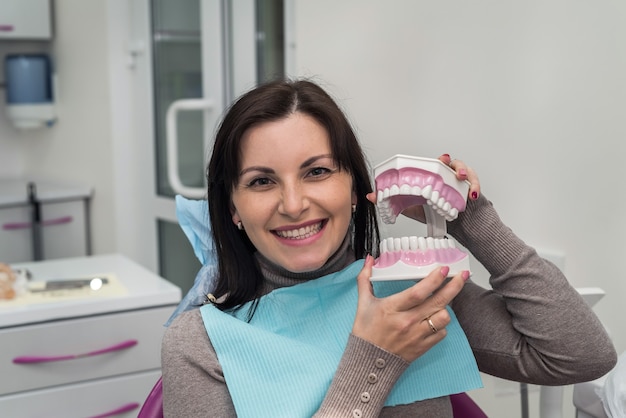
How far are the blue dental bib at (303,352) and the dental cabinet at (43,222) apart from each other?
2321mm

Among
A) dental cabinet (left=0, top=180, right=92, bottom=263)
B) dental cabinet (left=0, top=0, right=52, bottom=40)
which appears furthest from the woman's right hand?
dental cabinet (left=0, top=0, right=52, bottom=40)

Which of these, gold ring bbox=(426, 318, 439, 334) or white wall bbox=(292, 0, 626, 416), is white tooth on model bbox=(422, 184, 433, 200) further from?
white wall bbox=(292, 0, 626, 416)

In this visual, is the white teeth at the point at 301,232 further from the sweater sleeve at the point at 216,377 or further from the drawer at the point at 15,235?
the drawer at the point at 15,235

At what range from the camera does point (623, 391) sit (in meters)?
0.98

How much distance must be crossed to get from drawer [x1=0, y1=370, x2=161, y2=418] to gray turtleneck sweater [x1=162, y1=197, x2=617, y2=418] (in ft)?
2.93

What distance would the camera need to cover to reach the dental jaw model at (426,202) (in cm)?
95

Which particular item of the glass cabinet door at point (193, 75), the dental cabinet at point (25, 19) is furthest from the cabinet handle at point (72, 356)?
the dental cabinet at point (25, 19)

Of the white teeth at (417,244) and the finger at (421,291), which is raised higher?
the white teeth at (417,244)

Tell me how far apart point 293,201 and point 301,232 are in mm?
55

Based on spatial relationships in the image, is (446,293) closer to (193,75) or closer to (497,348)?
(497,348)

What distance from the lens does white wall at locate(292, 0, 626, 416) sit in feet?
4.30

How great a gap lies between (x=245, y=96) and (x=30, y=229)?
2409 millimetres

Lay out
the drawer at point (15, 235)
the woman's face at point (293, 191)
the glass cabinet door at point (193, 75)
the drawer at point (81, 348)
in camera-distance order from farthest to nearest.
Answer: the drawer at point (15, 235) < the glass cabinet door at point (193, 75) < the drawer at point (81, 348) < the woman's face at point (293, 191)

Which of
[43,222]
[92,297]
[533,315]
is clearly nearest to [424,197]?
[533,315]
